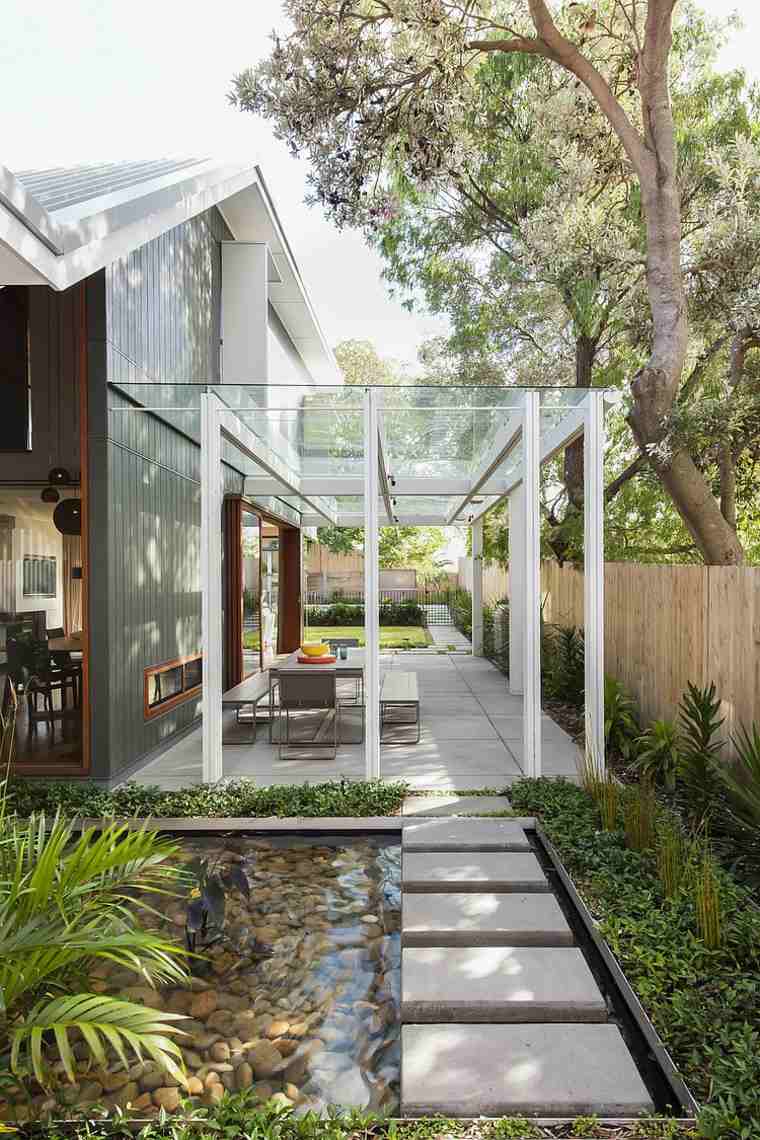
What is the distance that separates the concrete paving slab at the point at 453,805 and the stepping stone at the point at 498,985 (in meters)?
1.80

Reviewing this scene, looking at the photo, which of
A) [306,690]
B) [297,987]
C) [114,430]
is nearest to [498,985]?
[297,987]

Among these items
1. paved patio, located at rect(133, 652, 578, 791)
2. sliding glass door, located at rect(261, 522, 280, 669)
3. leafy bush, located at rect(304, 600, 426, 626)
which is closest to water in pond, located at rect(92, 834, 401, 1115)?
paved patio, located at rect(133, 652, 578, 791)

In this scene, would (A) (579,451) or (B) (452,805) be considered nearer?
(B) (452,805)

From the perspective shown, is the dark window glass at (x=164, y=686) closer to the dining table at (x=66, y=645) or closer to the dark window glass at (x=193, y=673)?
the dark window glass at (x=193, y=673)

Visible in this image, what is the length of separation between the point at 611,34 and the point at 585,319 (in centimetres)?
297

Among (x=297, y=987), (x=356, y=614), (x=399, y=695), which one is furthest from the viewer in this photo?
(x=356, y=614)

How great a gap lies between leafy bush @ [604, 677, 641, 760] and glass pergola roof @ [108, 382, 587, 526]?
96.4 inches

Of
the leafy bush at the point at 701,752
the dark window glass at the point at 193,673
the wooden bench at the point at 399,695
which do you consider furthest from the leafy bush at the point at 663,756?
the dark window glass at the point at 193,673

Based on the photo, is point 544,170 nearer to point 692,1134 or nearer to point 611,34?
point 611,34

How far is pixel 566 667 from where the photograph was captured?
33.3ft

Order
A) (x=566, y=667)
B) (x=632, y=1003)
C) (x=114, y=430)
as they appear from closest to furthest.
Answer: (x=632, y=1003), (x=114, y=430), (x=566, y=667)

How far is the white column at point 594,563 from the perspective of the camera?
6.67 meters

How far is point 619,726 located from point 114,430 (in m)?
5.20

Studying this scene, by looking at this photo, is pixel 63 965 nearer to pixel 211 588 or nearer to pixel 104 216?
pixel 211 588
